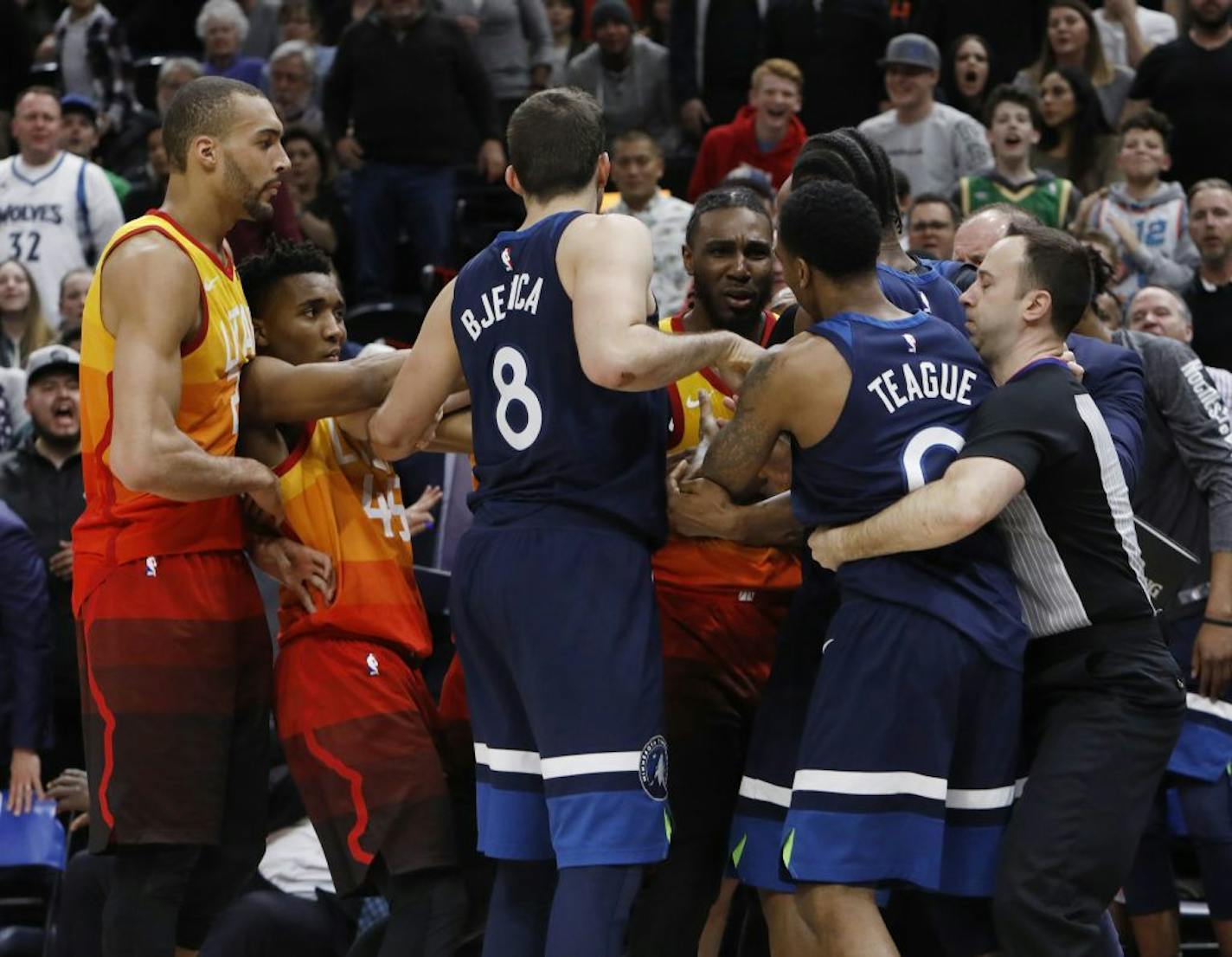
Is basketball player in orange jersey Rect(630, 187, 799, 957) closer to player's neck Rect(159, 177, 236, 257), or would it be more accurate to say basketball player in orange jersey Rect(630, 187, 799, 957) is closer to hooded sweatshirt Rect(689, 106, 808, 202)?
player's neck Rect(159, 177, 236, 257)

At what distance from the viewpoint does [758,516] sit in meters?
5.10

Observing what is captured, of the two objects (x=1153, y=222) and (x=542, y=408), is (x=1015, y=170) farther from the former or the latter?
(x=542, y=408)

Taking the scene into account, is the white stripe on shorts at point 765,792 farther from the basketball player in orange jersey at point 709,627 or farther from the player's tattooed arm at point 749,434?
the player's tattooed arm at point 749,434

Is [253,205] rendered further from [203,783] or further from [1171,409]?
[1171,409]

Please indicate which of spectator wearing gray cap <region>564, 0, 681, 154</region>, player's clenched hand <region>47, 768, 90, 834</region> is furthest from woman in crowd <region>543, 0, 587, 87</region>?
player's clenched hand <region>47, 768, 90, 834</region>

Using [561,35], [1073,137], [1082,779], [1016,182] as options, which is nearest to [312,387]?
[1082,779]

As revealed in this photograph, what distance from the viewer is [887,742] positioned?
4637 mm

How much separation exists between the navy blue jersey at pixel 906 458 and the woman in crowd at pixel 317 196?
297 inches

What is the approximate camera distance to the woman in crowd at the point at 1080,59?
11844 mm

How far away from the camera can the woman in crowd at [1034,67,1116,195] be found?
11281 millimetres

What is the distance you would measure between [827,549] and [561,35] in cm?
981

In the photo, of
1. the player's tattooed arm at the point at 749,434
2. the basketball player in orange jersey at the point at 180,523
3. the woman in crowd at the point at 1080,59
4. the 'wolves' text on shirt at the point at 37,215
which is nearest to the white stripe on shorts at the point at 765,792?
the player's tattooed arm at the point at 749,434

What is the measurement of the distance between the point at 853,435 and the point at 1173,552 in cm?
164

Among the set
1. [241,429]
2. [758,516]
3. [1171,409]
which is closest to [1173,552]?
[1171,409]
